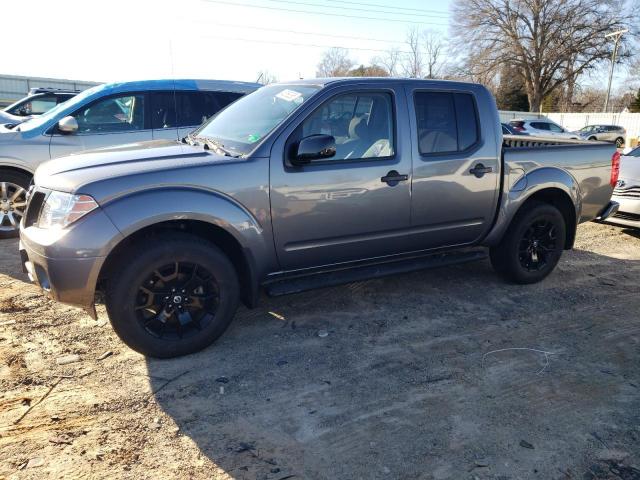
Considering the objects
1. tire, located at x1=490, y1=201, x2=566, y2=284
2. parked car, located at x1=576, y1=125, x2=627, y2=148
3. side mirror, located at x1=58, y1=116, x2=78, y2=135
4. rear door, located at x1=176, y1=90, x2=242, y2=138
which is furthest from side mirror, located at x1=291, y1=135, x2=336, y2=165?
parked car, located at x1=576, y1=125, x2=627, y2=148

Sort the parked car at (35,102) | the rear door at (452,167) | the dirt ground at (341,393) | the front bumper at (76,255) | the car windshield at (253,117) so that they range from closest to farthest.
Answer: the dirt ground at (341,393) → the front bumper at (76,255) → the car windshield at (253,117) → the rear door at (452,167) → the parked car at (35,102)

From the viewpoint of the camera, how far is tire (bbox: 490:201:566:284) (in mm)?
4777

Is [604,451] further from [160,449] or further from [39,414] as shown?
[39,414]

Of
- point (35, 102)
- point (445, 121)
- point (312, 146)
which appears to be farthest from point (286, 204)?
point (35, 102)

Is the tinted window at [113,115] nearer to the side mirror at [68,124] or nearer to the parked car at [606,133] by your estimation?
the side mirror at [68,124]

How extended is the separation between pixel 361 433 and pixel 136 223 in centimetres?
181

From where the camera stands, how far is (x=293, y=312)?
4.26 meters

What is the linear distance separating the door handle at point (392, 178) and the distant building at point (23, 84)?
30.9m

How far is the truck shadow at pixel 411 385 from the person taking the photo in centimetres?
255

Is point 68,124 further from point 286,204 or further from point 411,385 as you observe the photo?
point 411,385

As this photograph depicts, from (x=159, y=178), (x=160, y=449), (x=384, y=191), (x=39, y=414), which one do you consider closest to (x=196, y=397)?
(x=160, y=449)

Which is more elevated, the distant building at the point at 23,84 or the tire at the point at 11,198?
the distant building at the point at 23,84

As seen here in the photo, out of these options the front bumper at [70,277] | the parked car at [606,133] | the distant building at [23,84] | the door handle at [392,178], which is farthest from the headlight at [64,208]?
the parked car at [606,133]

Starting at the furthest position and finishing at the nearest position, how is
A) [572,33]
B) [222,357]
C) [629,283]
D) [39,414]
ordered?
[572,33]
[629,283]
[222,357]
[39,414]
